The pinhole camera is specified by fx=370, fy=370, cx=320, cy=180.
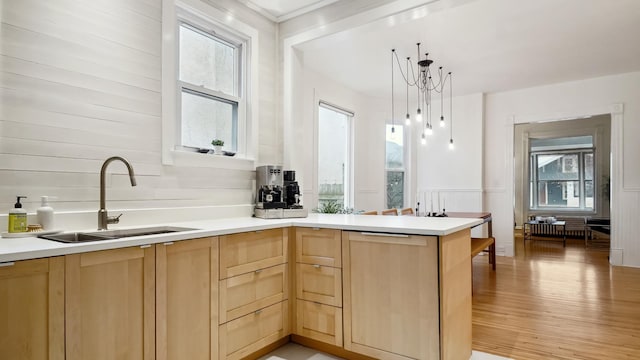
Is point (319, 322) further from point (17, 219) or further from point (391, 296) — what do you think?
point (17, 219)

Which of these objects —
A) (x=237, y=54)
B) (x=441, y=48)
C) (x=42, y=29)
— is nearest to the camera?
(x=42, y=29)

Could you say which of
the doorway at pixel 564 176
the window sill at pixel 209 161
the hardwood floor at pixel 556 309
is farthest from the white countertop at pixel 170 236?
the doorway at pixel 564 176

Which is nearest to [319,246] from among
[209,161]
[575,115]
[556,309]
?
[209,161]

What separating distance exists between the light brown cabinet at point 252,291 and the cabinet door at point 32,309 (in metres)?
0.80

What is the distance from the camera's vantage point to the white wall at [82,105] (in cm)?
183

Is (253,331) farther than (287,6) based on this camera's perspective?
No

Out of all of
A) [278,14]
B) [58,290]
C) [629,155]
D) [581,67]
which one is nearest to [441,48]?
[278,14]

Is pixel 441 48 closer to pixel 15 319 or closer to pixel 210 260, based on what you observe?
pixel 210 260

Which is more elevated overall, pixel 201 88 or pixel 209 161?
pixel 201 88

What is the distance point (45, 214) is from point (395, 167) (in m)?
5.65

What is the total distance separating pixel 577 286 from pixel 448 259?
315 cm

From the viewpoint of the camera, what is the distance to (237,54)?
320cm

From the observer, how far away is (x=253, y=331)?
7.46ft

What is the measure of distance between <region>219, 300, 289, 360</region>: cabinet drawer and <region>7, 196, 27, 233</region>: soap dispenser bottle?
1.09 m
